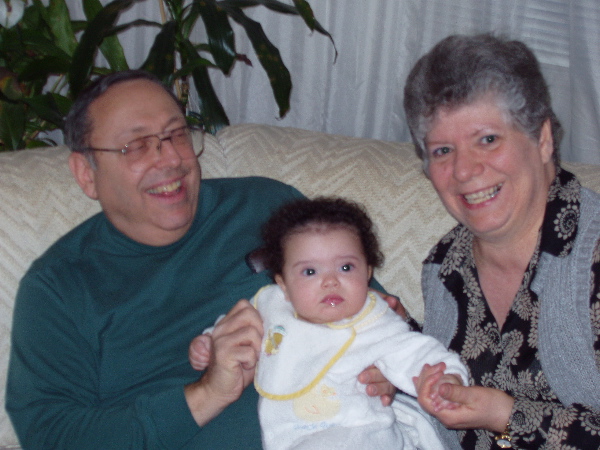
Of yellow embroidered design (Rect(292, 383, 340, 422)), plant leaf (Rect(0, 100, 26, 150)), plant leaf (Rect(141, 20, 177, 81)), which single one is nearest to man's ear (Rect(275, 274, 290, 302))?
yellow embroidered design (Rect(292, 383, 340, 422))

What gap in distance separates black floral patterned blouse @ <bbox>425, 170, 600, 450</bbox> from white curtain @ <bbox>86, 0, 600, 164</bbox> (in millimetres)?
1488

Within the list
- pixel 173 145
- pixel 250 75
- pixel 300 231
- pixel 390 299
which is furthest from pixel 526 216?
pixel 250 75

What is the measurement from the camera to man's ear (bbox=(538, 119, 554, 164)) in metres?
1.45

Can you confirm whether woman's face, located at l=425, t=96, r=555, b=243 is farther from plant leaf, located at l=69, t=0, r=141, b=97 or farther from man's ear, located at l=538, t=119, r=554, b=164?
plant leaf, located at l=69, t=0, r=141, b=97

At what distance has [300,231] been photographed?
58.6 inches

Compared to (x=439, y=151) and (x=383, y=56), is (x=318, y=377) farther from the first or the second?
(x=383, y=56)

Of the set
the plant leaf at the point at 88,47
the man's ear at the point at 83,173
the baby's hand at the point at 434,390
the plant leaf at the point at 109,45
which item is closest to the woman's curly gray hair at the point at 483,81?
the baby's hand at the point at 434,390

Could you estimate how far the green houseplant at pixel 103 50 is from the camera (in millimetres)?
2287

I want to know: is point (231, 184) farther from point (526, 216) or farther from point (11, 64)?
point (11, 64)

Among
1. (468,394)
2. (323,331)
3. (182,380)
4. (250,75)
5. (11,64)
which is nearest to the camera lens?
(468,394)

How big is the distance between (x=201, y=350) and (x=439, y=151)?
0.76m

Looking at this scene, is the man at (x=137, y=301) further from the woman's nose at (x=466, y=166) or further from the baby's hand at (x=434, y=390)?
the woman's nose at (x=466, y=166)

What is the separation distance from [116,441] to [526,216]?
43.7 inches

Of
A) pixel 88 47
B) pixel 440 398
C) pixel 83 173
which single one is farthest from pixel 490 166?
pixel 88 47
